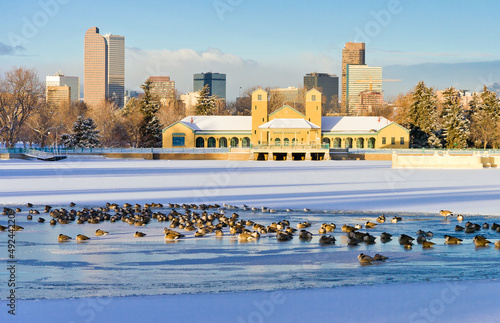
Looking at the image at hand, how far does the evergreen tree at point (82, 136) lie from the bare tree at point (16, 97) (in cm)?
527

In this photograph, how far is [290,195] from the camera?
72.9ft

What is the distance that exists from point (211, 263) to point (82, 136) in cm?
6646

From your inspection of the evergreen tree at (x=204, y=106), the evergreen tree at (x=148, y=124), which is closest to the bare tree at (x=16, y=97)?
the evergreen tree at (x=148, y=124)

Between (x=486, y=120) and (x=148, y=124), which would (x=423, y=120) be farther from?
(x=148, y=124)

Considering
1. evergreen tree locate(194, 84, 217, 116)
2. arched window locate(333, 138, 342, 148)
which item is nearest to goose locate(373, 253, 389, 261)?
arched window locate(333, 138, 342, 148)

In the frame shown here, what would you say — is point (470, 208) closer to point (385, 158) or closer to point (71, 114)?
point (385, 158)

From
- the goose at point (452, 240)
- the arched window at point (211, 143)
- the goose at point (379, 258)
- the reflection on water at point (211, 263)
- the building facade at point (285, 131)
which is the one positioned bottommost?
the reflection on water at point (211, 263)

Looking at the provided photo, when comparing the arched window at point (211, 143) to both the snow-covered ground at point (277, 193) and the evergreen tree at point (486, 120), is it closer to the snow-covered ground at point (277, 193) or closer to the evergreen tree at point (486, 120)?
the evergreen tree at point (486, 120)

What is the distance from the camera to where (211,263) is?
34.1ft

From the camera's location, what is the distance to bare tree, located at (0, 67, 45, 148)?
70.2m

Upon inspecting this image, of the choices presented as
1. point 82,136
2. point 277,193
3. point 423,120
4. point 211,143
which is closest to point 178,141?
point 211,143

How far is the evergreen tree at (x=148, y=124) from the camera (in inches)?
3295

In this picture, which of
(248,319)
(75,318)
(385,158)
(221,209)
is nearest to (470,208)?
(221,209)

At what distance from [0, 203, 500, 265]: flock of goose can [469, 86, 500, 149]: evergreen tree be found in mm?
70929
